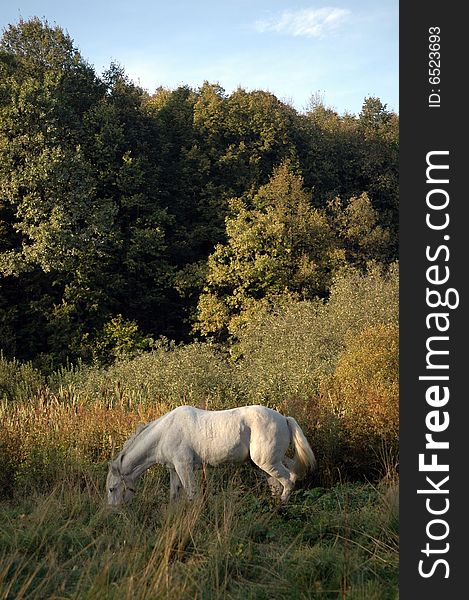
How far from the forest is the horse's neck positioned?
0.78 ft

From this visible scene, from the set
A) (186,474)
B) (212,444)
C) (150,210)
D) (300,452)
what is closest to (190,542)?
(186,474)

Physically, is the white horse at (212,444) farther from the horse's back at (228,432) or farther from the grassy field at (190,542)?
the grassy field at (190,542)

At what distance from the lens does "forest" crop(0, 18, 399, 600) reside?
4.73 metres

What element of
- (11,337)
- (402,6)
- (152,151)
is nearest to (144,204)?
(152,151)

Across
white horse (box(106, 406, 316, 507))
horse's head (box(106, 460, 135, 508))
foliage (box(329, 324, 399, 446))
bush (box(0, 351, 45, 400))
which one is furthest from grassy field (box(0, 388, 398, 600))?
bush (box(0, 351, 45, 400))

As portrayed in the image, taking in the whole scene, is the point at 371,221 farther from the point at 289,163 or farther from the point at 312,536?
the point at 312,536

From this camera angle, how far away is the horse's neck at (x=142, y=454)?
21.9 feet

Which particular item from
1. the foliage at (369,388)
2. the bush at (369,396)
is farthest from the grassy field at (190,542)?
the foliage at (369,388)

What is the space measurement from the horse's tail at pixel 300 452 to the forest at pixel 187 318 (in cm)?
30

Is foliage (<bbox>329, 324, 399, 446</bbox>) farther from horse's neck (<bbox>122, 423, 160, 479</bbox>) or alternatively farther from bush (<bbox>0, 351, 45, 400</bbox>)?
bush (<bbox>0, 351, 45, 400</bbox>)

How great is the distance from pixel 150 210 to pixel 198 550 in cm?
1827

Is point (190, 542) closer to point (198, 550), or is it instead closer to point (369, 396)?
point (198, 550)

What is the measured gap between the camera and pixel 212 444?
6.77 m

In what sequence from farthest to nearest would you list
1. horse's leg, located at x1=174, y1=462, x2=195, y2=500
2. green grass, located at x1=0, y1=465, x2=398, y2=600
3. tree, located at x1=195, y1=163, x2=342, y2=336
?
tree, located at x1=195, y1=163, x2=342, y2=336
horse's leg, located at x1=174, y1=462, x2=195, y2=500
green grass, located at x1=0, y1=465, x2=398, y2=600
